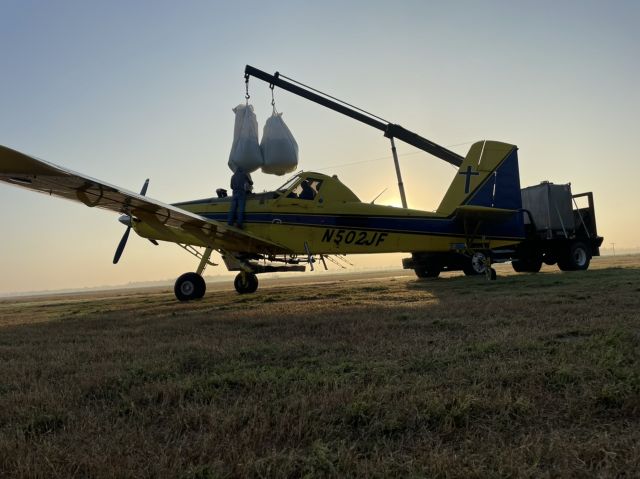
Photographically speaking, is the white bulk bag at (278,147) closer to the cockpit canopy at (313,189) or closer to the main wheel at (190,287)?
the cockpit canopy at (313,189)

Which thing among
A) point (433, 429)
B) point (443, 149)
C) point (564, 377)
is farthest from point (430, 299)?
point (443, 149)

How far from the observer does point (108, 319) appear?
8117 mm

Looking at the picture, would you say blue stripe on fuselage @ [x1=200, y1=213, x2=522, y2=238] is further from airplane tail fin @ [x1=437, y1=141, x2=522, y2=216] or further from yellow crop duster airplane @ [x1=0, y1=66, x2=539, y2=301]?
airplane tail fin @ [x1=437, y1=141, x2=522, y2=216]

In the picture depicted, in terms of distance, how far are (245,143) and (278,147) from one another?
3.17 ft

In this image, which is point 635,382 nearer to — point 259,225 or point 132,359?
point 132,359

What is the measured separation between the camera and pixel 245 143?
12.9 m

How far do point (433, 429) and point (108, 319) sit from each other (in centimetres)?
732

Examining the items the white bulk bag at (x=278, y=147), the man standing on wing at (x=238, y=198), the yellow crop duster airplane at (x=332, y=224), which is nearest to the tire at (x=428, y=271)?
the yellow crop duster airplane at (x=332, y=224)

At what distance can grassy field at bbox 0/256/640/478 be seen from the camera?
202 centimetres

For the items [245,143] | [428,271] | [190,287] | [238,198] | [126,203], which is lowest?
[428,271]

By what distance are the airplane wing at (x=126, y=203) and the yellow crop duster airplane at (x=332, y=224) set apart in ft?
0.13

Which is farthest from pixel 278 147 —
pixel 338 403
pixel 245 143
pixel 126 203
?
pixel 338 403

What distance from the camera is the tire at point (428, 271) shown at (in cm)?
1773

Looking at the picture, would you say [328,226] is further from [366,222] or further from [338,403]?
[338,403]
